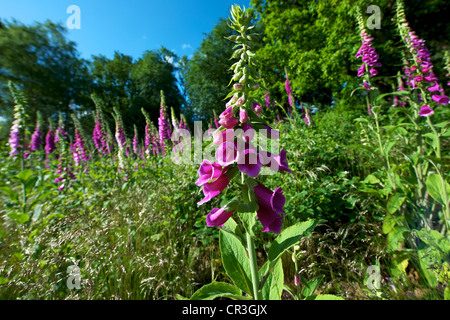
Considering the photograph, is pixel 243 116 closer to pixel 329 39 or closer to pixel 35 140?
pixel 35 140

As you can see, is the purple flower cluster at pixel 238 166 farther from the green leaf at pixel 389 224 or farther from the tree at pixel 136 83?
the tree at pixel 136 83

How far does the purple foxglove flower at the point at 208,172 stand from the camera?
2.63 ft

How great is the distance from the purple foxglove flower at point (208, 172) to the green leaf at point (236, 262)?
29 centimetres

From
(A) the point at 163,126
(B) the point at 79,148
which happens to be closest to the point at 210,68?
(A) the point at 163,126

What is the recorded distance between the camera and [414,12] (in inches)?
→ 366

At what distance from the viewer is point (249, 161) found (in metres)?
0.76

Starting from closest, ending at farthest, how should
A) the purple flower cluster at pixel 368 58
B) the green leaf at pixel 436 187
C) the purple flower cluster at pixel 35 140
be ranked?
the green leaf at pixel 436 187
the purple flower cluster at pixel 368 58
the purple flower cluster at pixel 35 140

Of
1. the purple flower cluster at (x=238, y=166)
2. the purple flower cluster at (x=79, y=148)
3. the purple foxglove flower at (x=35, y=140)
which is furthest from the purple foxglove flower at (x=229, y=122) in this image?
the purple foxglove flower at (x=35, y=140)

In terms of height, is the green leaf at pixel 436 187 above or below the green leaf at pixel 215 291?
above

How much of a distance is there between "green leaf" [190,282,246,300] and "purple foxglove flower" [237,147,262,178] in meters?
0.49

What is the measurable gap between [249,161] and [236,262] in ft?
1.67

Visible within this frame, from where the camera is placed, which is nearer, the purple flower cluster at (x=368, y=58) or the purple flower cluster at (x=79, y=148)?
the purple flower cluster at (x=368, y=58)

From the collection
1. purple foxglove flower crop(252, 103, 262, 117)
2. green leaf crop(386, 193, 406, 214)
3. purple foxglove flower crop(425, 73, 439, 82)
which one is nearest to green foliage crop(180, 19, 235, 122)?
purple foxglove flower crop(425, 73, 439, 82)
